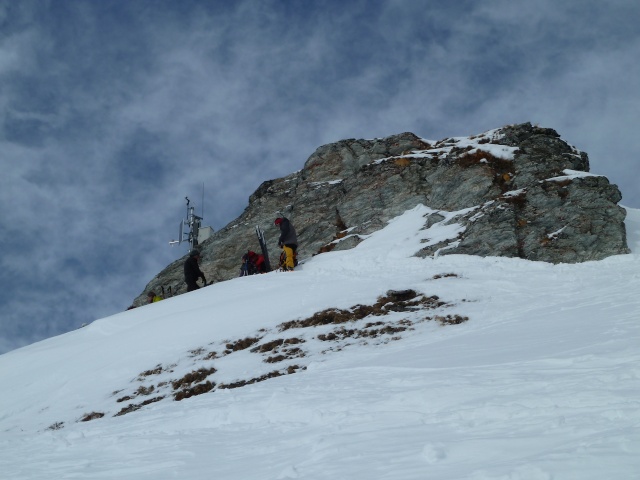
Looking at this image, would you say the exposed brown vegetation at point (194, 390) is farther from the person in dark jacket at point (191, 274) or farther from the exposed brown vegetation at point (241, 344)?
the person in dark jacket at point (191, 274)

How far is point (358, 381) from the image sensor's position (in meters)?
8.36

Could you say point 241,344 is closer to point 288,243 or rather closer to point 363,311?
point 363,311

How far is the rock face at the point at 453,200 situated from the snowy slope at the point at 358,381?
1513 mm

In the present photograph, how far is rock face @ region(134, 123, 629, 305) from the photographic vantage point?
18422 mm

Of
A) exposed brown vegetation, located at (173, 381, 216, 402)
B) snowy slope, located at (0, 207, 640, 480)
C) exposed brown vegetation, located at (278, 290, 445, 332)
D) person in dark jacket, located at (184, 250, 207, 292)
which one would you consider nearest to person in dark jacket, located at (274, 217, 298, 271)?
snowy slope, located at (0, 207, 640, 480)

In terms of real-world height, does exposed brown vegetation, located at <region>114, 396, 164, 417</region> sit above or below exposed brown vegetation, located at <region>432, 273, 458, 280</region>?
below

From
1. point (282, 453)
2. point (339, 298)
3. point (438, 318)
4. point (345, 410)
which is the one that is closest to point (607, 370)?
point (345, 410)

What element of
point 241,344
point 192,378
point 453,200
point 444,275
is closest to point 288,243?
point 444,275

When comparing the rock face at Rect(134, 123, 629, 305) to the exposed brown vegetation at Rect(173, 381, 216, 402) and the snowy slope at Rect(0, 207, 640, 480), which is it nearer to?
the snowy slope at Rect(0, 207, 640, 480)

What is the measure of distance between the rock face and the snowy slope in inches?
59.6

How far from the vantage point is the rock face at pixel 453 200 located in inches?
725

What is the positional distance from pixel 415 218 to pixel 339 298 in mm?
8787

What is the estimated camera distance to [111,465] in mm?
5910

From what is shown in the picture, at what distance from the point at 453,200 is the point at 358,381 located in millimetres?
16311
